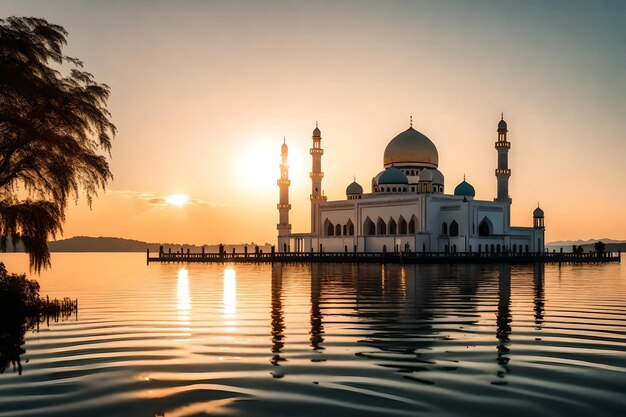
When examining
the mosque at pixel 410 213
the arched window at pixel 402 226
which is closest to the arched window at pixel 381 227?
the mosque at pixel 410 213

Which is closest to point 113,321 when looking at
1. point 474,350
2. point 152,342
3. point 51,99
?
point 152,342

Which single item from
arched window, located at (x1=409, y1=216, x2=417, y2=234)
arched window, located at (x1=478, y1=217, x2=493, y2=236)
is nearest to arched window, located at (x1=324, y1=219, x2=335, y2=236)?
arched window, located at (x1=409, y1=216, x2=417, y2=234)

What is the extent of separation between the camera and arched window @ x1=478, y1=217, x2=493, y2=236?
251 feet

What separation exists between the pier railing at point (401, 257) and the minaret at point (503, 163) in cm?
818

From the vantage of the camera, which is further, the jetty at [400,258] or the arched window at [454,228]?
the arched window at [454,228]

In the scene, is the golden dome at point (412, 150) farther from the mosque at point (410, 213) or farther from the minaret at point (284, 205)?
the minaret at point (284, 205)

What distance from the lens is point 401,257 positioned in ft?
207

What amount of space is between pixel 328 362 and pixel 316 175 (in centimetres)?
7862

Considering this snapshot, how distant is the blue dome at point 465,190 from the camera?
83375 millimetres

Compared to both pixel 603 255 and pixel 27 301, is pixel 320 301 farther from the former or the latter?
pixel 603 255

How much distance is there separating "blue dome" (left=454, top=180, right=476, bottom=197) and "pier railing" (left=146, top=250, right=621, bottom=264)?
1072 cm

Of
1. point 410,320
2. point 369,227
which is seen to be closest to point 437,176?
point 369,227

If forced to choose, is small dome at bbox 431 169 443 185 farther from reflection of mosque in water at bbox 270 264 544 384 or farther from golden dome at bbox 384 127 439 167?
reflection of mosque in water at bbox 270 264 544 384

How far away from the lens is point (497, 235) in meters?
76.3
